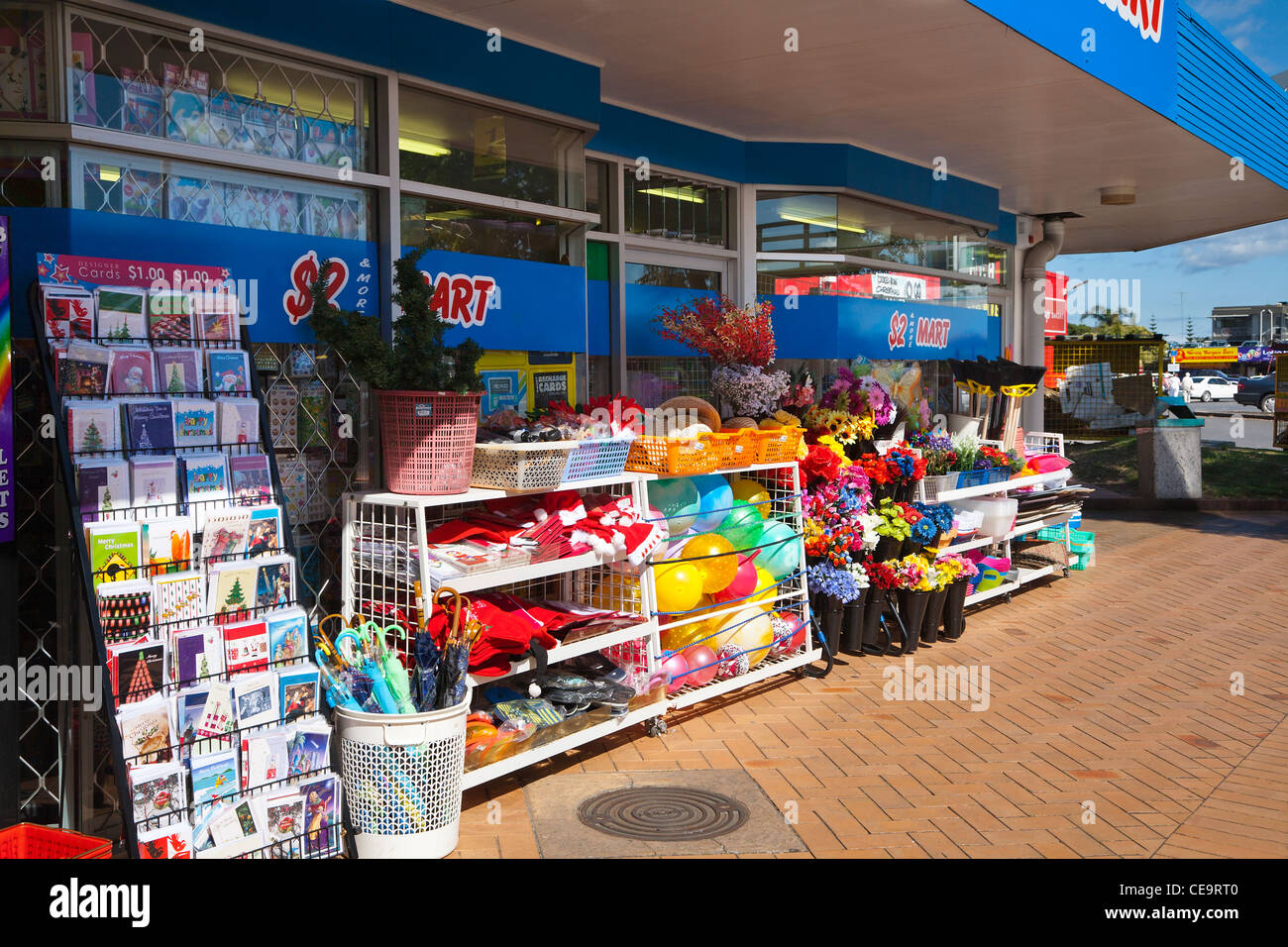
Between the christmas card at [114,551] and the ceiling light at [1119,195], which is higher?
the ceiling light at [1119,195]

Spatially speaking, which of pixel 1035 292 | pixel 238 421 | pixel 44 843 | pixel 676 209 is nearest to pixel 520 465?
pixel 238 421

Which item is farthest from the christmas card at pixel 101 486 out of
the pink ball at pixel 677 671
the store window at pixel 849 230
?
the store window at pixel 849 230

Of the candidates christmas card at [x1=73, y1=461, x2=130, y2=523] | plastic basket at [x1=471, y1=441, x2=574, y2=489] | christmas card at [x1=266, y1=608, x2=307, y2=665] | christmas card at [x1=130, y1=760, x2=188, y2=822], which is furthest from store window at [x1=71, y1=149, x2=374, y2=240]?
christmas card at [x1=130, y1=760, x2=188, y2=822]

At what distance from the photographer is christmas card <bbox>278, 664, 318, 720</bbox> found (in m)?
3.52

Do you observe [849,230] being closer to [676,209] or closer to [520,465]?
[676,209]

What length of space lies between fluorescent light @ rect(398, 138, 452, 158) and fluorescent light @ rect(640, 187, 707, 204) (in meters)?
2.32

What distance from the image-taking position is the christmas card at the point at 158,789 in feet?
10.3

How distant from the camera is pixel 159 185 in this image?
4.09 metres

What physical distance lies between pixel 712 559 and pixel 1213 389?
144 feet

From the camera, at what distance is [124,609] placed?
10.7ft

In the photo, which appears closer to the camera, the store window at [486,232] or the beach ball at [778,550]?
the store window at [486,232]

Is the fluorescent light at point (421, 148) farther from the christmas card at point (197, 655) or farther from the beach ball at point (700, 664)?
the beach ball at point (700, 664)

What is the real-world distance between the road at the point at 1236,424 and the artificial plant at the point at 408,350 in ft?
55.9
